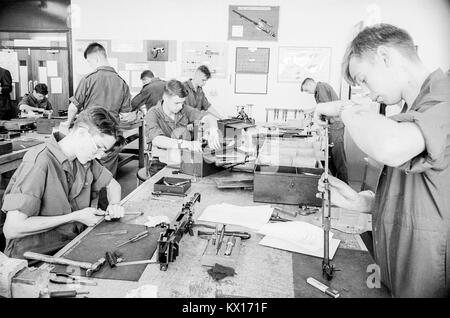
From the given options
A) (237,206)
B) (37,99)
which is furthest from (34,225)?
(37,99)

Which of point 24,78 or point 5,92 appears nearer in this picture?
point 5,92

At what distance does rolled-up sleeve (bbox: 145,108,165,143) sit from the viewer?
325 cm

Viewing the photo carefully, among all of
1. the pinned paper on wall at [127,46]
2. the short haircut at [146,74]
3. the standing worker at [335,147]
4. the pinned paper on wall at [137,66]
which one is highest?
the pinned paper on wall at [127,46]

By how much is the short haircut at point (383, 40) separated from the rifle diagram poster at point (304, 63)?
468 cm

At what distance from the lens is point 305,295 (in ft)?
3.98

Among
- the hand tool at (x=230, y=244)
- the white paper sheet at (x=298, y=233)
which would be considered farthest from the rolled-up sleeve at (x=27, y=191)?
the white paper sheet at (x=298, y=233)

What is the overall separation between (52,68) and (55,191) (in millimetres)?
5752

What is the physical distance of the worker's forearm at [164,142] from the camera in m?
3.04

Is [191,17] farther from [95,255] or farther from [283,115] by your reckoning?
[95,255]

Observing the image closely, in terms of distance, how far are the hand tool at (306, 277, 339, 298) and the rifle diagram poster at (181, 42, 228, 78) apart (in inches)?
196

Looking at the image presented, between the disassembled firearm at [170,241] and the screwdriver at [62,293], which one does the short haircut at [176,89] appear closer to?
the disassembled firearm at [170,241]

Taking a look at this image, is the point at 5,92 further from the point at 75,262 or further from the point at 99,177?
the point at 75,262

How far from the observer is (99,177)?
2.13m
